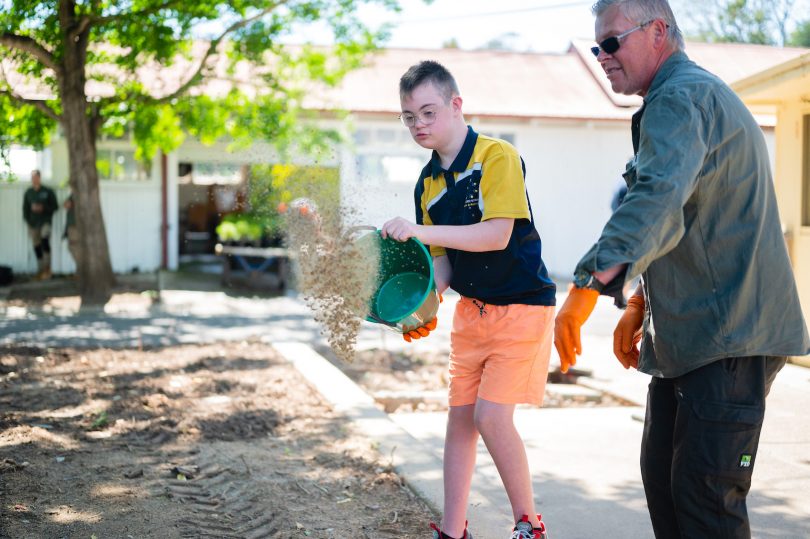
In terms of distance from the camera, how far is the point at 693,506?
8.34ft

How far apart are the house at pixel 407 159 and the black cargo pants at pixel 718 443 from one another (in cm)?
1416

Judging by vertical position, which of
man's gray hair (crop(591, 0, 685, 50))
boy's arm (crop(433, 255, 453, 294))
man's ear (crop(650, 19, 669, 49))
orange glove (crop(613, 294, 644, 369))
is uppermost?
man's gray hair (crop(591, 0, 685, 50))

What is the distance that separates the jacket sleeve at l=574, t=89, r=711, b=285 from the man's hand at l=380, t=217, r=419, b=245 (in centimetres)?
84

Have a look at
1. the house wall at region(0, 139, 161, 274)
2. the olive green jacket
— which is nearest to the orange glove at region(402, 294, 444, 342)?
the olive green jacket

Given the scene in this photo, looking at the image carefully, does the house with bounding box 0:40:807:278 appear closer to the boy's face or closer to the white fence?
the white fence

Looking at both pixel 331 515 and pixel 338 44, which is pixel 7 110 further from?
pixel 331 515

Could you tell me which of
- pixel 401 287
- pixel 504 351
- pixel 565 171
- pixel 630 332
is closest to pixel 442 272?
pixel 401 287

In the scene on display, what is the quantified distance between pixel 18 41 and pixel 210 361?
22.4ft

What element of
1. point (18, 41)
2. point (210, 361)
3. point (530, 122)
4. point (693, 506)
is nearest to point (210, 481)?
point (693, 506)

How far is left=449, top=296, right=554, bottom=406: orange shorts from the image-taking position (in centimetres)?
340

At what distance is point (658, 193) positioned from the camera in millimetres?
2342

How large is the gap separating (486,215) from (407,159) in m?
17.4

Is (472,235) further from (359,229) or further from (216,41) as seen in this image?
(216,41)

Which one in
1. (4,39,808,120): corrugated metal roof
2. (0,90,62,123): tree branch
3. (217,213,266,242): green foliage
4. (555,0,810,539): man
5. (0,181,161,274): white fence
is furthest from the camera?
(4,39,808,120): corrugated metal roof
